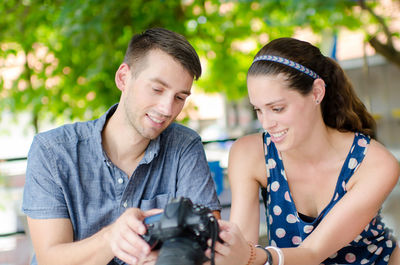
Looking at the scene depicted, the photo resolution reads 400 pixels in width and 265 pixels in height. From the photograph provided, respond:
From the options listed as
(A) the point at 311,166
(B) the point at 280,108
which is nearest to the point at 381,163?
(A) the point at 311,166

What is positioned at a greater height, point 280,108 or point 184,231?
point 280,108

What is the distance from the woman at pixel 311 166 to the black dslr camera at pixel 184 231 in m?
0.64

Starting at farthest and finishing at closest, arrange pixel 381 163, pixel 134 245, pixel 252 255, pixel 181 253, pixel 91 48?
1. pixel 91 48
2. pixel 381 163
3. pixel 252 255
4. pixel 134 245
5. pixel 181 253

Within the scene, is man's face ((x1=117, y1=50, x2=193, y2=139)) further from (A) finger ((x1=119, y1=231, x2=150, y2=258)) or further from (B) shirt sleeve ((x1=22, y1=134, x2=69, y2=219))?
(A) finger ((x1=119, y1=231, x2=150, y2=258))

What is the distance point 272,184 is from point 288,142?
0.28 meters

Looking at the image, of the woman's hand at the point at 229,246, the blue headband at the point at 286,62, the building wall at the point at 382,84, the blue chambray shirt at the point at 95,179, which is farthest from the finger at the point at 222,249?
the building wall at the point at 382,84

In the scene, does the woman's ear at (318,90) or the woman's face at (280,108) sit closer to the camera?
the woman's face at (280,108)

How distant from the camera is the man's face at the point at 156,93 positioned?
5.83ft

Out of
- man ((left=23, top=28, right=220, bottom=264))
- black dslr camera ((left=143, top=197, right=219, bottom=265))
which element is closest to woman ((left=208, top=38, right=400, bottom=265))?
man ((left=23, top=28, right=220, bottom=264))

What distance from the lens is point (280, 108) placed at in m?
1.83

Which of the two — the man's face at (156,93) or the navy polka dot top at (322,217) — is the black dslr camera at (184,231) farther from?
the navy polka dot top at (322,217)

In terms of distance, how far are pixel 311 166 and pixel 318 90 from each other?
35cm

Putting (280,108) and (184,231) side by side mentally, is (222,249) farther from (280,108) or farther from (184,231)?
(280,108)

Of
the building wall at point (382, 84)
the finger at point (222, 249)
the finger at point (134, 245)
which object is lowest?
the building wall at point (382, 84)
